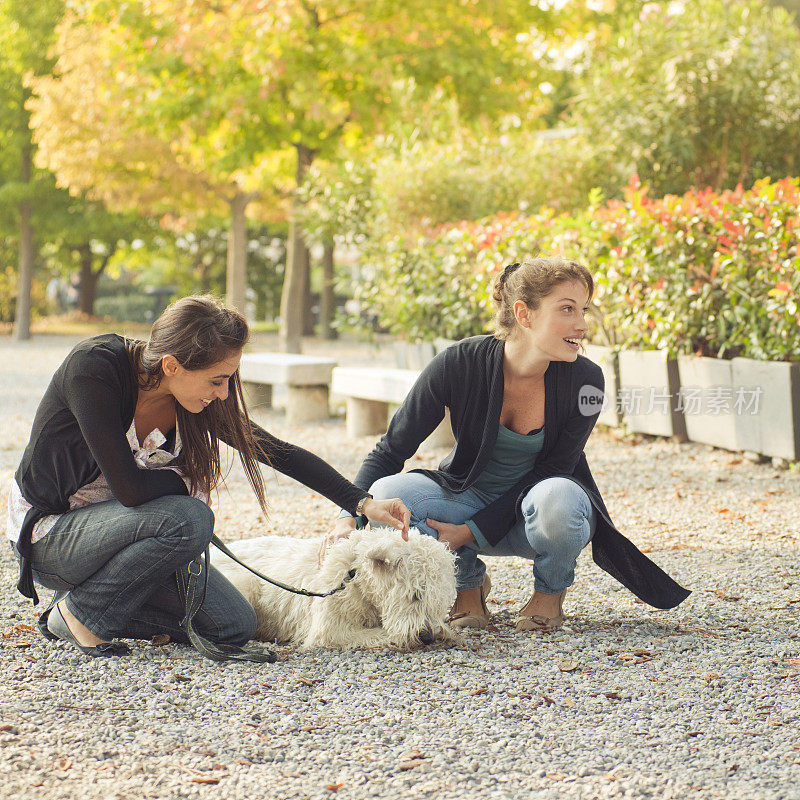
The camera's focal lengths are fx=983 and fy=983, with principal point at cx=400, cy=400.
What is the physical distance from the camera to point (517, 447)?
12.2 feet

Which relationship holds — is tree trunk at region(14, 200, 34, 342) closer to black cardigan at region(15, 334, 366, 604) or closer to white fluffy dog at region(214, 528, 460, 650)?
black cardigan at region(15, 334, 366, 604)

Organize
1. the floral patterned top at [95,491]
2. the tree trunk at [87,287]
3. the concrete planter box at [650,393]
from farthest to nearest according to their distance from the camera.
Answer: the tree trunk at [87,287]
the concrete planter box at [650,393]
the floral patterned top at [95,491]

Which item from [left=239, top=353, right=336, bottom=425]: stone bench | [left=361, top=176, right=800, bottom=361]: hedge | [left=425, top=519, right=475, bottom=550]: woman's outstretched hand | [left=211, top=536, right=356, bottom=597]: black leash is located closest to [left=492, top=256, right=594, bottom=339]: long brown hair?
[left=425, top=519, right=475, bottom=550]: woman's outstretched hand

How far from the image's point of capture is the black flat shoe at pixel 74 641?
10.8 ft

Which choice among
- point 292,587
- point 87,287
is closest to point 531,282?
point 292,587

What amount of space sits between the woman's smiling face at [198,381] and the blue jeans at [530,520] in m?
0.76

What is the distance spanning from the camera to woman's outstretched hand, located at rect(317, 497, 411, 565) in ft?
11.1

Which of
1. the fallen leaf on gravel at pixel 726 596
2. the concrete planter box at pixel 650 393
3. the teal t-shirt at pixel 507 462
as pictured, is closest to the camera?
the teal t-shirt at pixel 507 462

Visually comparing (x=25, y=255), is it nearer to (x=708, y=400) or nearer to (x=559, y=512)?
(x=708, y=400)

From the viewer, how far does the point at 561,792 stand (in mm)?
2354

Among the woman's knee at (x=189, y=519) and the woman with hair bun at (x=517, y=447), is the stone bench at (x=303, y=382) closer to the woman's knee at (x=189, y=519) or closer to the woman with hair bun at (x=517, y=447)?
the woman with hair bun at (x=517, y=447)

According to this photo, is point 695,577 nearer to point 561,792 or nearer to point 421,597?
point 421,597

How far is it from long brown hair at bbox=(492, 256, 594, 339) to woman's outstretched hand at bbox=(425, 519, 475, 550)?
74 cm

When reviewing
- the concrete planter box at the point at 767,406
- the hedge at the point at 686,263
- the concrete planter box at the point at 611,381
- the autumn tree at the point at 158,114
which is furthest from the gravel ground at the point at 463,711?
the autumn tree at the point at 158,114
